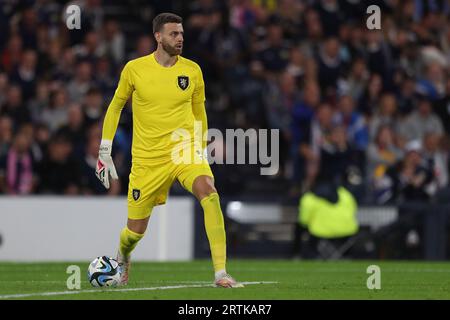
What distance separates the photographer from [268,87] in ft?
67.9

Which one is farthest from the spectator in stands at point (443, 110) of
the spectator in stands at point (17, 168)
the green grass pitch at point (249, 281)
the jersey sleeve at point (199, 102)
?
the jersey sleeve at point (199, 102)

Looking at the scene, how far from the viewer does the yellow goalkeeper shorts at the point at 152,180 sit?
36.0 feet

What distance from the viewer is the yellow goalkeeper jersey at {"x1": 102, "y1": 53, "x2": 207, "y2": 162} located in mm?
11047

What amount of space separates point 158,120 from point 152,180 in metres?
0.53

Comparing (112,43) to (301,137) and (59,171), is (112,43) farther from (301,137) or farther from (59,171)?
(301,137)

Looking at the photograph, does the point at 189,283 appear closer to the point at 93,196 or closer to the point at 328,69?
the point at 93,196

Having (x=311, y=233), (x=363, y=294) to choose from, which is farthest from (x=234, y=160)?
(x=363, y=294)

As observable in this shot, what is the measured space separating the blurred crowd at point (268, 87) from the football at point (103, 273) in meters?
7.24

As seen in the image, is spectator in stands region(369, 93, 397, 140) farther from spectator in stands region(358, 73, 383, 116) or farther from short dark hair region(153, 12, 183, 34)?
short dark hair region(153, 12, 183, 34)

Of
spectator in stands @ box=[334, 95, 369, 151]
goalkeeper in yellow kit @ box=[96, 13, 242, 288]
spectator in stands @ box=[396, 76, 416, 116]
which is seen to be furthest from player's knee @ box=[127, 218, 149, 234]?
spectator in stands @ box=[396, 76, 416, 116]

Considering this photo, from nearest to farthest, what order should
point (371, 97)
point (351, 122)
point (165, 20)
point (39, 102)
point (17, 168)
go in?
point (165, 20) < point (17, 168) < point (39, 102) < point (351, 122) < point (371, 97)

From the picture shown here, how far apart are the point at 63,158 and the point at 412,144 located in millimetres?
5701

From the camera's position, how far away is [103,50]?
20484 mm

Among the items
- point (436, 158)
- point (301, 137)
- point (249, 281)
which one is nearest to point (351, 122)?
point (301, 137)
